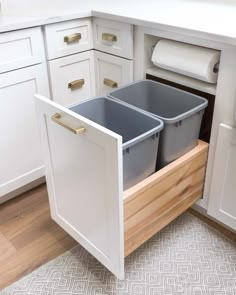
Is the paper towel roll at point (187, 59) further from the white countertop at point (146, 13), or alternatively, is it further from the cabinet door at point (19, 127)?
the cabinet door at point (19, 127)

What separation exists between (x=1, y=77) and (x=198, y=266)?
111 cm

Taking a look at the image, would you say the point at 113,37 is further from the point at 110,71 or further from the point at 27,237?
the point at 27,237

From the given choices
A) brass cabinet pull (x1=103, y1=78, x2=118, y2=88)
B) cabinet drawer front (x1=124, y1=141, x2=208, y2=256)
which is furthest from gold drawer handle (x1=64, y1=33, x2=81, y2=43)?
cabinet drawer front (x1=124, y1=141, x2=208, y2=256)

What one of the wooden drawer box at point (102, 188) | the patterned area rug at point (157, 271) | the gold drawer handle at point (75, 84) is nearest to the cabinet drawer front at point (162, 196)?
the wooden drawer box at point (102, 188)

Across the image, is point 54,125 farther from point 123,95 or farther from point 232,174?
point 232,174

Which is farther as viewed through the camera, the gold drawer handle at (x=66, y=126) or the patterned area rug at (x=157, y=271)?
the patterned area rug at (x=157, y=271)

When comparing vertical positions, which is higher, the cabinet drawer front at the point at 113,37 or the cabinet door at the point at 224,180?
the cabinet drawer front at the point at 113,37

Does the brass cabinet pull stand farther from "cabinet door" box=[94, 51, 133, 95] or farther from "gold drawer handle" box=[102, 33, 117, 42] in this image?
"gold drawer handle" box=[102, 33, 117, 42]

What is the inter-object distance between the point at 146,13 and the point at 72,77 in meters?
0.46

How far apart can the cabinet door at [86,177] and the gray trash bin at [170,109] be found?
1.06ft

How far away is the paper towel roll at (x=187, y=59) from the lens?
1.28 m

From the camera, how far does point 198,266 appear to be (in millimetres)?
1395

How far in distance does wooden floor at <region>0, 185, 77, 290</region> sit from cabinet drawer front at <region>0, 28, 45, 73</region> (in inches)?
26.9

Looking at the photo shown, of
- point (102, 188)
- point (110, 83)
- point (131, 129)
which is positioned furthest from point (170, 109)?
point (102, 188)
